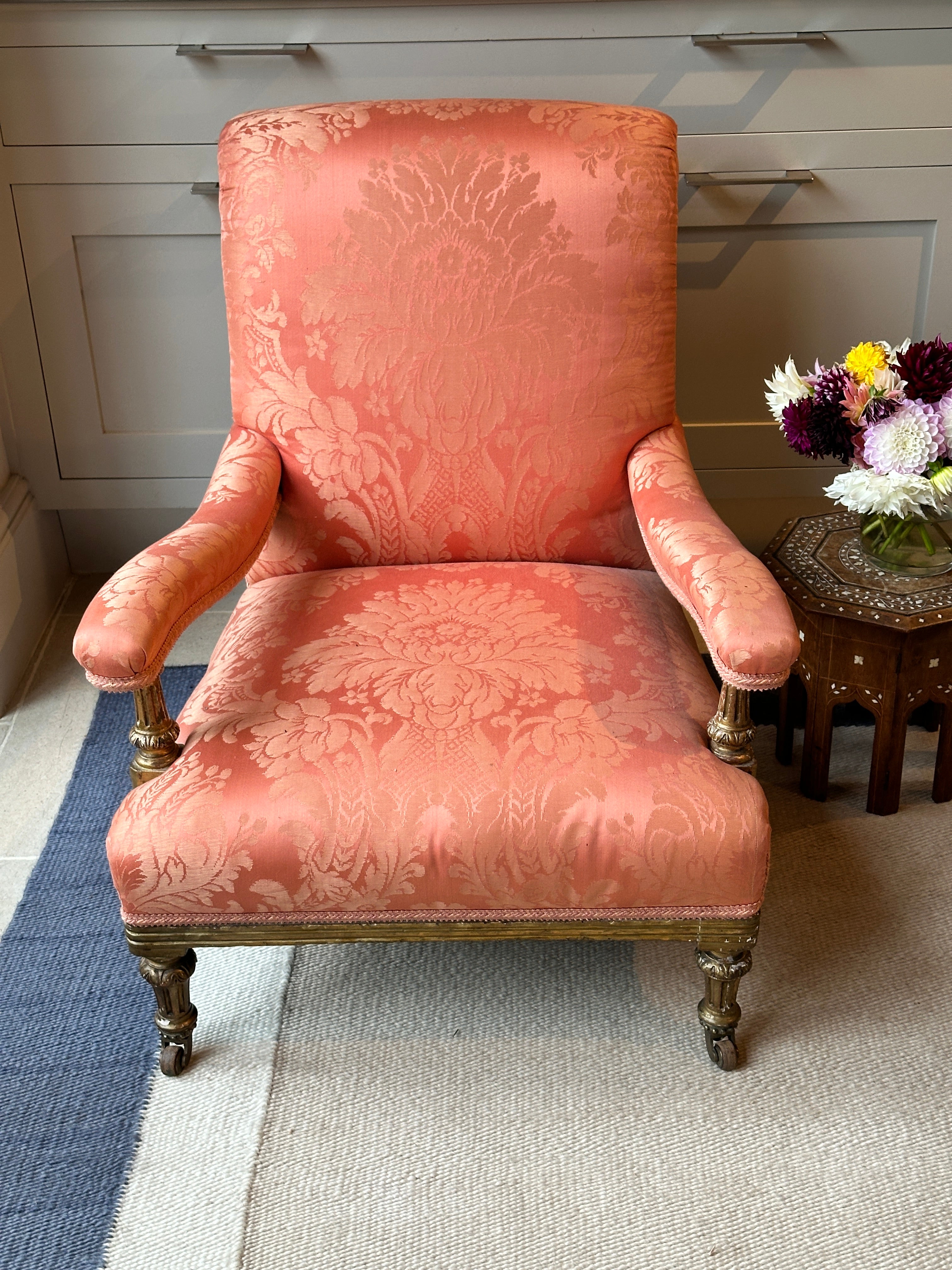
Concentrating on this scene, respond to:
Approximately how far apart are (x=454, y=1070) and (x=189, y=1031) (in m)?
0.29

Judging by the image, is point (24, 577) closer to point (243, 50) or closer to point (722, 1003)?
point (243, 50)

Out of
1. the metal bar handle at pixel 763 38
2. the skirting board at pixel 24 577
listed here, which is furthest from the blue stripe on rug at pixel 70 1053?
the metal bar handle at pixel 763 38

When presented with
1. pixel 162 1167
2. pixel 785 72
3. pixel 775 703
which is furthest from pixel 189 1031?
pixel 785 72

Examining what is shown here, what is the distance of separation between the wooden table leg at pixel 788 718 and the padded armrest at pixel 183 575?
804 mm

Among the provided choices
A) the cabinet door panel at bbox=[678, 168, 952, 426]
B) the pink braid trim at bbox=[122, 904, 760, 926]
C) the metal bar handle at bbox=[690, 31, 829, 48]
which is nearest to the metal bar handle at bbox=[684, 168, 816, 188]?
the cabinet door panel at bbox=[678, 168, 952, 426]

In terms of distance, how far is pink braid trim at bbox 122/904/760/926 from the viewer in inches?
44.9

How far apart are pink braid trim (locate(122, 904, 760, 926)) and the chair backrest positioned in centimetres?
51

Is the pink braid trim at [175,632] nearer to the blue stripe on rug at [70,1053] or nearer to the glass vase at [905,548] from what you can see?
the blue stripe on rug at [70,1053]

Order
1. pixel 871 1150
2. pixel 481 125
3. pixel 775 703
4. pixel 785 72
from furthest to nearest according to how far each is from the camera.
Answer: pixel 775 703 < pixel 785 72 < pixel 481 125 < pixel 871 1150

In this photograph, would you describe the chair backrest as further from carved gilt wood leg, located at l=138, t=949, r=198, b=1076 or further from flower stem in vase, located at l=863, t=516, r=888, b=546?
carved gilt wood leg, located at l=138, t=949, r=198, b=1076

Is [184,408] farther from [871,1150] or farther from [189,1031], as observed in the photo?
[871,1150]

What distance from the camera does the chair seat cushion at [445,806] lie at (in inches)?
43.1

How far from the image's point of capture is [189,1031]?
1.25 m

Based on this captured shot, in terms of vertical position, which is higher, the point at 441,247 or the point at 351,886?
the point at 441,247
